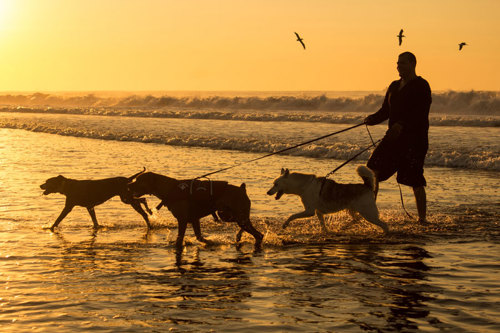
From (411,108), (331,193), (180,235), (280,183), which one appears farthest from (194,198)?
(411,108)

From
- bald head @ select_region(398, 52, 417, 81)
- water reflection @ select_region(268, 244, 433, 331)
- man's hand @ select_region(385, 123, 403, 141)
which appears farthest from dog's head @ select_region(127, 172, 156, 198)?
bald head @ select_region(398, 52, 417, 81)

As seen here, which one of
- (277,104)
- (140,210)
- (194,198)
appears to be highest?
(277,104)

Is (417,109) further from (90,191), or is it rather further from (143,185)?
(90,191)

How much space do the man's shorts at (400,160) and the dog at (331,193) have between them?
62cm

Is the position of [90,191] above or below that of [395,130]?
below

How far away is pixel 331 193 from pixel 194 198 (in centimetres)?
188

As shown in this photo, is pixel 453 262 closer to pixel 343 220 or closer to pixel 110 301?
pixel 343 220

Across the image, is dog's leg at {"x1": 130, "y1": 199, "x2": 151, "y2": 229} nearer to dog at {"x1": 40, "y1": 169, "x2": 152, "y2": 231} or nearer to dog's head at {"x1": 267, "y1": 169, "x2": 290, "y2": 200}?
dog at {"x1": 40, "y1": 169, "x2": 152, "y2": 231}

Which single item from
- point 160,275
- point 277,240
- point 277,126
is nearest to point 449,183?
point 277,240

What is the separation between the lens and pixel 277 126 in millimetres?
33812

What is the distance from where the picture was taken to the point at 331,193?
8695 millimetres

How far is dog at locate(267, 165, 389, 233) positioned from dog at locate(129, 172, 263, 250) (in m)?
0.65

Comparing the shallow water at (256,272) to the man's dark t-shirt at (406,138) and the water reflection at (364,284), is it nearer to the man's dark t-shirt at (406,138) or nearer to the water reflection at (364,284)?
the water reflection at (364,284)

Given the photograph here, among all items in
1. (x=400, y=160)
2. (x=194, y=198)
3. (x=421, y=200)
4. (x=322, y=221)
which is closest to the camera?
(x=194, y=198)
